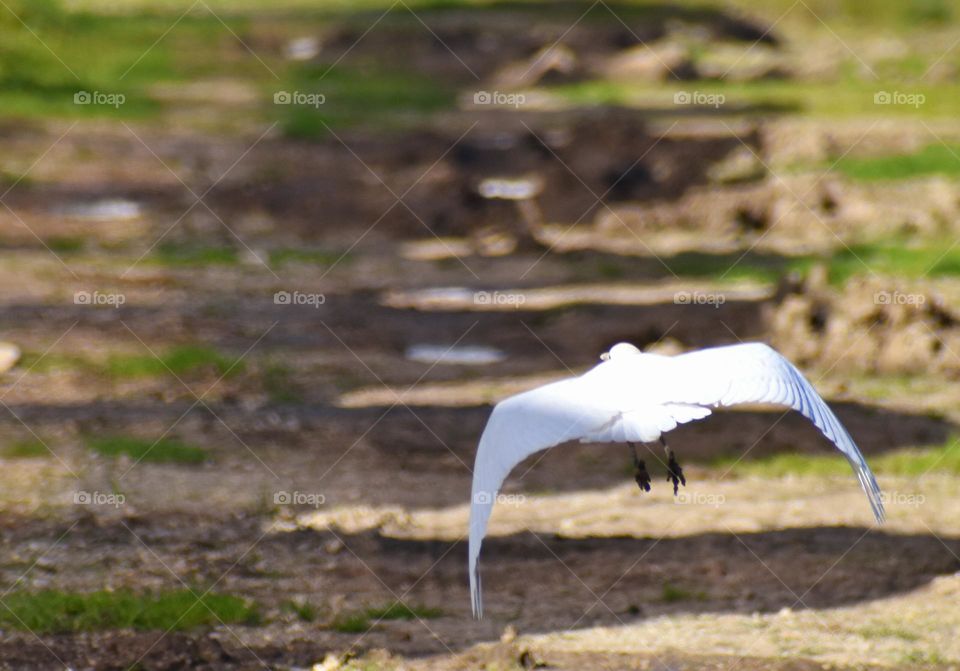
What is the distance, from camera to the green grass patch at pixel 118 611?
7629mm

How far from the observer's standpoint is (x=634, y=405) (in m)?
6.45

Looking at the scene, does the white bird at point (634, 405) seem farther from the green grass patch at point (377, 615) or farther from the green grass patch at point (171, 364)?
the green grass patch at point (171, 364)

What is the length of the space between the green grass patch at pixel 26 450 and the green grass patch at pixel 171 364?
5.39ft

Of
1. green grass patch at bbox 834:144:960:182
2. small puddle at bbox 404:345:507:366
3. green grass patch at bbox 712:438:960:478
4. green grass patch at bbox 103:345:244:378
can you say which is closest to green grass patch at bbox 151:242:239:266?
small puddle at bbox 404:345:507:366

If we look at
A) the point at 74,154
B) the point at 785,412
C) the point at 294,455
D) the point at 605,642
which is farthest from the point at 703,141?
Answer: the point at 605,642

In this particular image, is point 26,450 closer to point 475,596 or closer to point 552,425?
point 475,596

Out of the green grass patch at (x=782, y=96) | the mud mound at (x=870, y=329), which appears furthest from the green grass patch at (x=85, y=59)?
the mud mound at (x=870, y=329)

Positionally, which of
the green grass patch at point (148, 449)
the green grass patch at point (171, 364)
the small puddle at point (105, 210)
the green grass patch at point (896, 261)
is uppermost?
the small puddle at point (105, 210)

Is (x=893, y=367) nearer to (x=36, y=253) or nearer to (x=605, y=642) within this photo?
(x=605, y=642)

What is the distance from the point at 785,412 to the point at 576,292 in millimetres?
3975

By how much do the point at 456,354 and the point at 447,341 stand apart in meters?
0.40

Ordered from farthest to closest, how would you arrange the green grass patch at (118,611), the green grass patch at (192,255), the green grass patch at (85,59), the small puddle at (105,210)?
the green grass patch at (85,59) → the small puddle at (105,210) → the green grass patch at (192,255) → the green grass patch at (118,611)

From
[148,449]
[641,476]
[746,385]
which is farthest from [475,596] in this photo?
[148,449]

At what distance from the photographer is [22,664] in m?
7.14
